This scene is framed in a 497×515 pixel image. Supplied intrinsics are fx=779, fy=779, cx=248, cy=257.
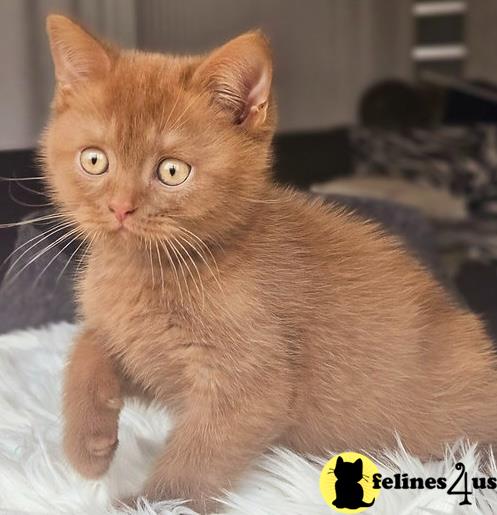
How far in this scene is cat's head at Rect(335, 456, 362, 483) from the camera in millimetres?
583

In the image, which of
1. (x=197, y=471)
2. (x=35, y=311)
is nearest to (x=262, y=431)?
(x=197, y=471)

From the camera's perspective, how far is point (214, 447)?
0.57m

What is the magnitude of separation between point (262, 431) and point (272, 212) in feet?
0.57

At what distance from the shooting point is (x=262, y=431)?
574 mm

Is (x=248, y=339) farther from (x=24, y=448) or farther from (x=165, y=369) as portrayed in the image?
(x=24, y=448)

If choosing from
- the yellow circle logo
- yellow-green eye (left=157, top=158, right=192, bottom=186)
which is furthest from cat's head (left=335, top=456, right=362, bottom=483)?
yellow-green eye (left=157, top=158, right=192, bottom=186)

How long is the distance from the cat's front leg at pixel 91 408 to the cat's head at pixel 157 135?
12 centimetres

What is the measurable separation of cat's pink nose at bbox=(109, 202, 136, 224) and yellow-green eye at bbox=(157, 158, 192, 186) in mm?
31

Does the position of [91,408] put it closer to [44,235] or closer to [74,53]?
[44,235]

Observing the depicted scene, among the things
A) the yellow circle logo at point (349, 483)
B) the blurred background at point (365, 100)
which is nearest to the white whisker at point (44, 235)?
the blurred background at point (365, 100)

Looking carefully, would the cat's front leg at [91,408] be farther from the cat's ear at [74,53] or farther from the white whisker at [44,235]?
the cat's ear at [74,53]

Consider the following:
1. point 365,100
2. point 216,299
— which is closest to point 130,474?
point 216,299

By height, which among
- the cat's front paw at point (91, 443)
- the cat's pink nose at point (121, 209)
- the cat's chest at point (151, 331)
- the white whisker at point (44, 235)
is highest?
the cat's pink nose at point (121, 209)

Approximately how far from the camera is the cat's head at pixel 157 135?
1.80 ft
